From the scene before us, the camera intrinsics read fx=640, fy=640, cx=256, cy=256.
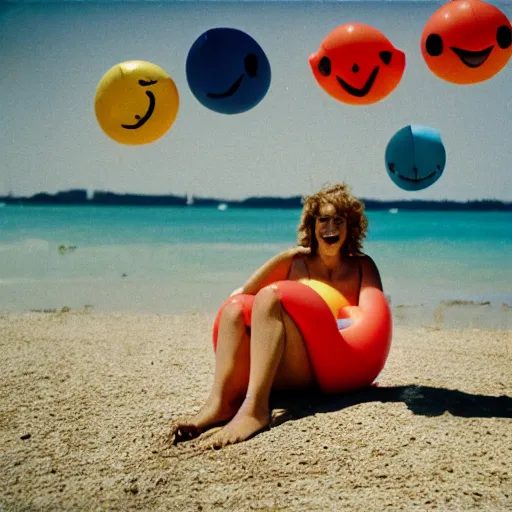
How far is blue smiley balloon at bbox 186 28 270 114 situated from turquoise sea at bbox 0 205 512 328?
14.6 feet

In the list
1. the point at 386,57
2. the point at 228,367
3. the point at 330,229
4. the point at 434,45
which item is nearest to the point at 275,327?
the point at 228,367

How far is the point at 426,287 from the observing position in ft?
35.1

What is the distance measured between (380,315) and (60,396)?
190 centimetres

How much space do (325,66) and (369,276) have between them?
1.21 meters

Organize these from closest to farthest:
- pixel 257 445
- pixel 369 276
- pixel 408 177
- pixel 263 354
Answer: pixel 257 445, pixel 263 354, pixel 369 276, pixel 408 177

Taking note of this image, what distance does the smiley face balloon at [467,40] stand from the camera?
334 centimetres

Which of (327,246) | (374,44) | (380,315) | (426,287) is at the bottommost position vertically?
(426,287)

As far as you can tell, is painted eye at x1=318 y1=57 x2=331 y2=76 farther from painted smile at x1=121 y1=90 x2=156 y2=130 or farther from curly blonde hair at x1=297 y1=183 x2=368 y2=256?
painted smile at x1=121 y1=90 x2=156 y2=130

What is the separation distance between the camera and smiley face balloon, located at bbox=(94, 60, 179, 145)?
360cm

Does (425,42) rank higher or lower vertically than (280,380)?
higher

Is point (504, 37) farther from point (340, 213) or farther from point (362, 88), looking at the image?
point (340, 213)

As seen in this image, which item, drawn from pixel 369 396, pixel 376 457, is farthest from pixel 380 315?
pixel 376 457

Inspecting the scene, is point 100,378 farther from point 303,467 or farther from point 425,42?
point 425,42

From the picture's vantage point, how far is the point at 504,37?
3.38 meters
